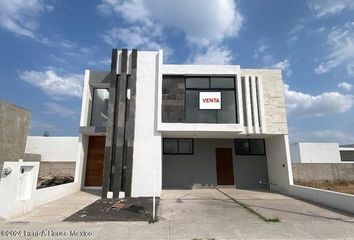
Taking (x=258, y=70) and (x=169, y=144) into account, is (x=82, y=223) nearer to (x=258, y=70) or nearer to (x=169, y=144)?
(x=169, y=144)

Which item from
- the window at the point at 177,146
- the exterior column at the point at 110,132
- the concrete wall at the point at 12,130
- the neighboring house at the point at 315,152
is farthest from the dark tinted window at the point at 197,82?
the neighboring house at the point at 315,152

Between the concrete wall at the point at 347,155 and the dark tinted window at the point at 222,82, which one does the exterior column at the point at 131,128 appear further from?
the concrete wall at the point at 347,155

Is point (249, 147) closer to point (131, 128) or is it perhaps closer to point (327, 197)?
point (327, 197)

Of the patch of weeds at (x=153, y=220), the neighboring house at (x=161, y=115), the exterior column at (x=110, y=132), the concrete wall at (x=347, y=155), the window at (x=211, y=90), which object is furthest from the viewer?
the concrete wall at (x=347, y=155)

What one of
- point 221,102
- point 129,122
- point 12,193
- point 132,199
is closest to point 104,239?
point 12,193

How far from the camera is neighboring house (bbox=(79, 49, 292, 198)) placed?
9703 millimetres

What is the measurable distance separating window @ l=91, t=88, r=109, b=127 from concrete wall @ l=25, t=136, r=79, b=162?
578 inches

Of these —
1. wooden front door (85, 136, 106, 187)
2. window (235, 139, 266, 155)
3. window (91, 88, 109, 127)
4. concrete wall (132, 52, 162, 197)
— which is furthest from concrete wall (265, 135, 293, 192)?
wooden front door (85, 136, 106, 187)

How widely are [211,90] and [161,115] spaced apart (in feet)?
8.58

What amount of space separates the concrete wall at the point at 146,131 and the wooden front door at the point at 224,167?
4.75 meters

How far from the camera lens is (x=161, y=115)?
1026 cm

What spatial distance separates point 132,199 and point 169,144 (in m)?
4.88

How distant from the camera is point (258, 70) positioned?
11.9 m

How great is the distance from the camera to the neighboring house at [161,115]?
9.70 m
